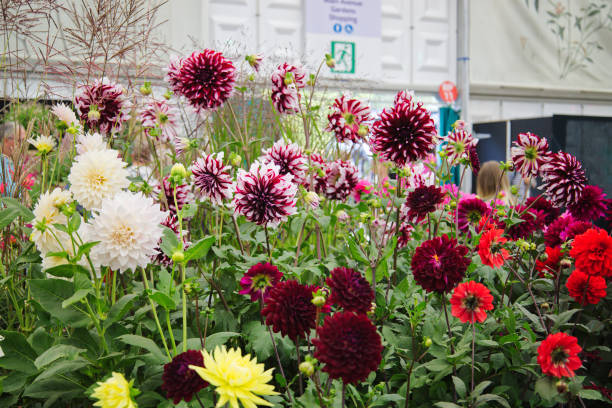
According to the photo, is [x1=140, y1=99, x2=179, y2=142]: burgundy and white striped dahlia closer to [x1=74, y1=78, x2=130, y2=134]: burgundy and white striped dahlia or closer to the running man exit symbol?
[x1=74, y1=78, x2=130, y2=134]: burgundy and white striped dahlia

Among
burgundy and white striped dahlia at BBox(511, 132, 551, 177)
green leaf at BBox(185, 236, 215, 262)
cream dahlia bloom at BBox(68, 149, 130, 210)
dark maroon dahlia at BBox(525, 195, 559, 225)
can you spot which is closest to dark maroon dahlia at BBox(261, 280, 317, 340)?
green leaf at BBox(185, 236, 215, 262)

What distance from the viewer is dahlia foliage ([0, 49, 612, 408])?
1.47ft

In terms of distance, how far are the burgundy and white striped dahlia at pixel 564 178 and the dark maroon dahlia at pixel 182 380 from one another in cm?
59

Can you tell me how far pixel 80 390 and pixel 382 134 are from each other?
47 cm

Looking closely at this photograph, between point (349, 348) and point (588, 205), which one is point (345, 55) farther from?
point (349, 348)

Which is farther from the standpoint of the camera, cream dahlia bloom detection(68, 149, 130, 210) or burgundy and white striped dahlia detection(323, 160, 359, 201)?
burgundy and white striped dahlia detection(323, 160, 359, 201)

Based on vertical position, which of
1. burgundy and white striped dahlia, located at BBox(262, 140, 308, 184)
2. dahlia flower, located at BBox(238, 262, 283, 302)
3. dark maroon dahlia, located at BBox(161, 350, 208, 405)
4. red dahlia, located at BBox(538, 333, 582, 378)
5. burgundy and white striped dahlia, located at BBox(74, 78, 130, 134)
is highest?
burgundy and white striped dahlia, located at BBox(74, 78, 130, 134)

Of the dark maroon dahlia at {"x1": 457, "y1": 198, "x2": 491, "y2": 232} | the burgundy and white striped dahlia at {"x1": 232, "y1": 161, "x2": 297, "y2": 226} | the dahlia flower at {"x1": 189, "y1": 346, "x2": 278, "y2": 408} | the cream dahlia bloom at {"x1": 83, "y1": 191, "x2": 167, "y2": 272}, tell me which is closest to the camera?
the dahlia flower at {"x1": 189, "y1": 346, "x2": 278, "y2": 408}

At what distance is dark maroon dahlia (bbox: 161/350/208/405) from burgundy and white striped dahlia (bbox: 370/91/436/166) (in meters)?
0.38

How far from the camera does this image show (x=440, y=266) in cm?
55

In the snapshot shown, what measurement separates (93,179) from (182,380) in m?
0.26

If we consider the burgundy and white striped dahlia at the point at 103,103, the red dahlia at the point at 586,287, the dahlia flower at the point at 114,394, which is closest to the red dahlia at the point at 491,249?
the red dahlia at the point at 586,287

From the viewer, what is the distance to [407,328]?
2.19 feet

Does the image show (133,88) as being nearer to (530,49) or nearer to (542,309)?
(542,309)
